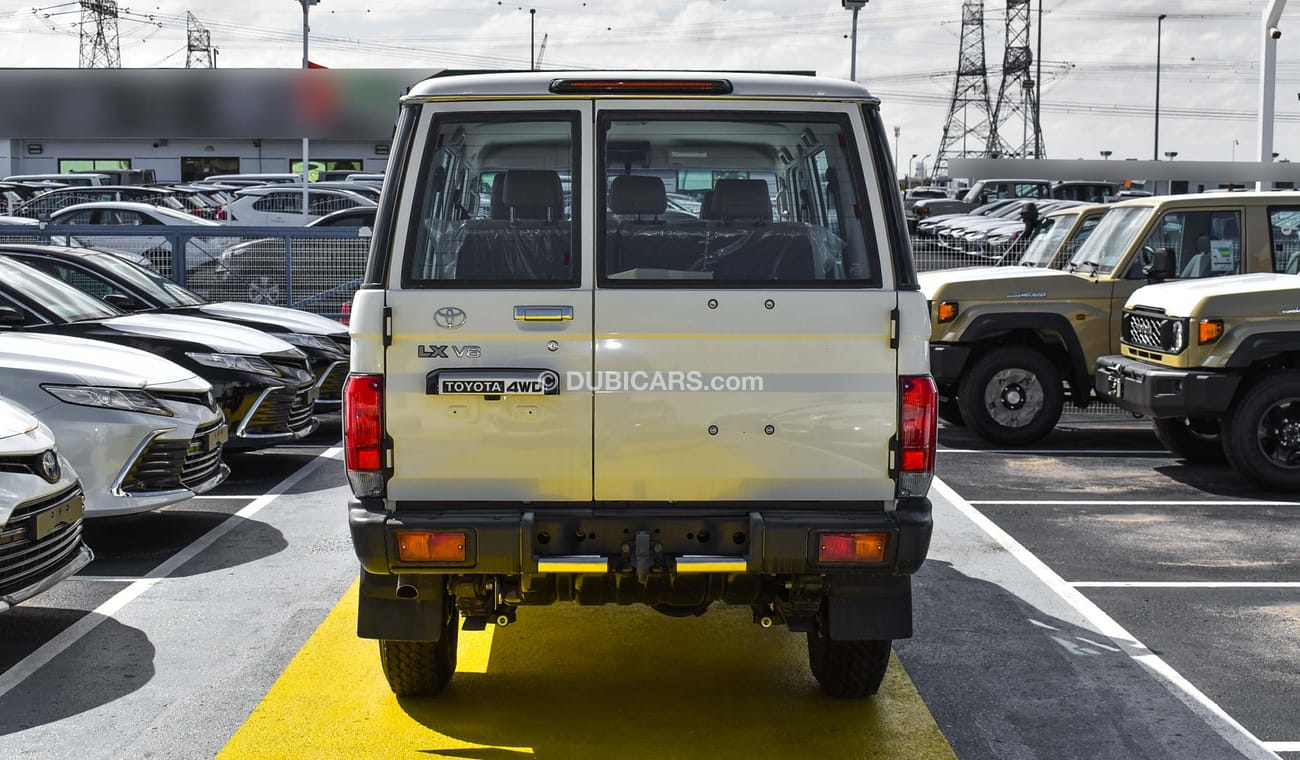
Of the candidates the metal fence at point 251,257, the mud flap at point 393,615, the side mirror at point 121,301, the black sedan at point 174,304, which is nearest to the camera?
the mud flap at point 393,615

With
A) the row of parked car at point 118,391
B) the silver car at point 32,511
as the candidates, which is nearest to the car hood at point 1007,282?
the row of parked car at point 118,391

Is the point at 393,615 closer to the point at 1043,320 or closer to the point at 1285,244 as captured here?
the point at 1043,320

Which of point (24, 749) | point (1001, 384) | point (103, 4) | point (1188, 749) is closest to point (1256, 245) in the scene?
point (1001, 384)

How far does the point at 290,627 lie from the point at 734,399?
9.01ft

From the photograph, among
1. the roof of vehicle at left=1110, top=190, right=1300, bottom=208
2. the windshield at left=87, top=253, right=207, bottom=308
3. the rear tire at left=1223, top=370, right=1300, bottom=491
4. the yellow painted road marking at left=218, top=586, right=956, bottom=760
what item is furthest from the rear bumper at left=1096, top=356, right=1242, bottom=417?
the windshield at left=87, top=253, right=207, bottom=308

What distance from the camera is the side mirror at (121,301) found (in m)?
10.9

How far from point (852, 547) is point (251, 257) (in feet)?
40.5

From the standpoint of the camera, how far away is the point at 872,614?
480 cm

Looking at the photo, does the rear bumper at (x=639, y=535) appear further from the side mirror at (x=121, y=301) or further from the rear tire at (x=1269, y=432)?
the side mirror at (x=121, y=301)

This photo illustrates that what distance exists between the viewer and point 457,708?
5.26 meters

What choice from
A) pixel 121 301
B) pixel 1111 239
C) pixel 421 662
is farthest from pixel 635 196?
pixel 1111 239

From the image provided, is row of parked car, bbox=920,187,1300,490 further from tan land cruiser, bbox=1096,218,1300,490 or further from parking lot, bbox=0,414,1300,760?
parking lot, bbox=0,414,1300,760

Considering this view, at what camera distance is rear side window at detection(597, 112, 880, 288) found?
4715 mm

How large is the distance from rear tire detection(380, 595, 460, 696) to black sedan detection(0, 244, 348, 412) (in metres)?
5.73
